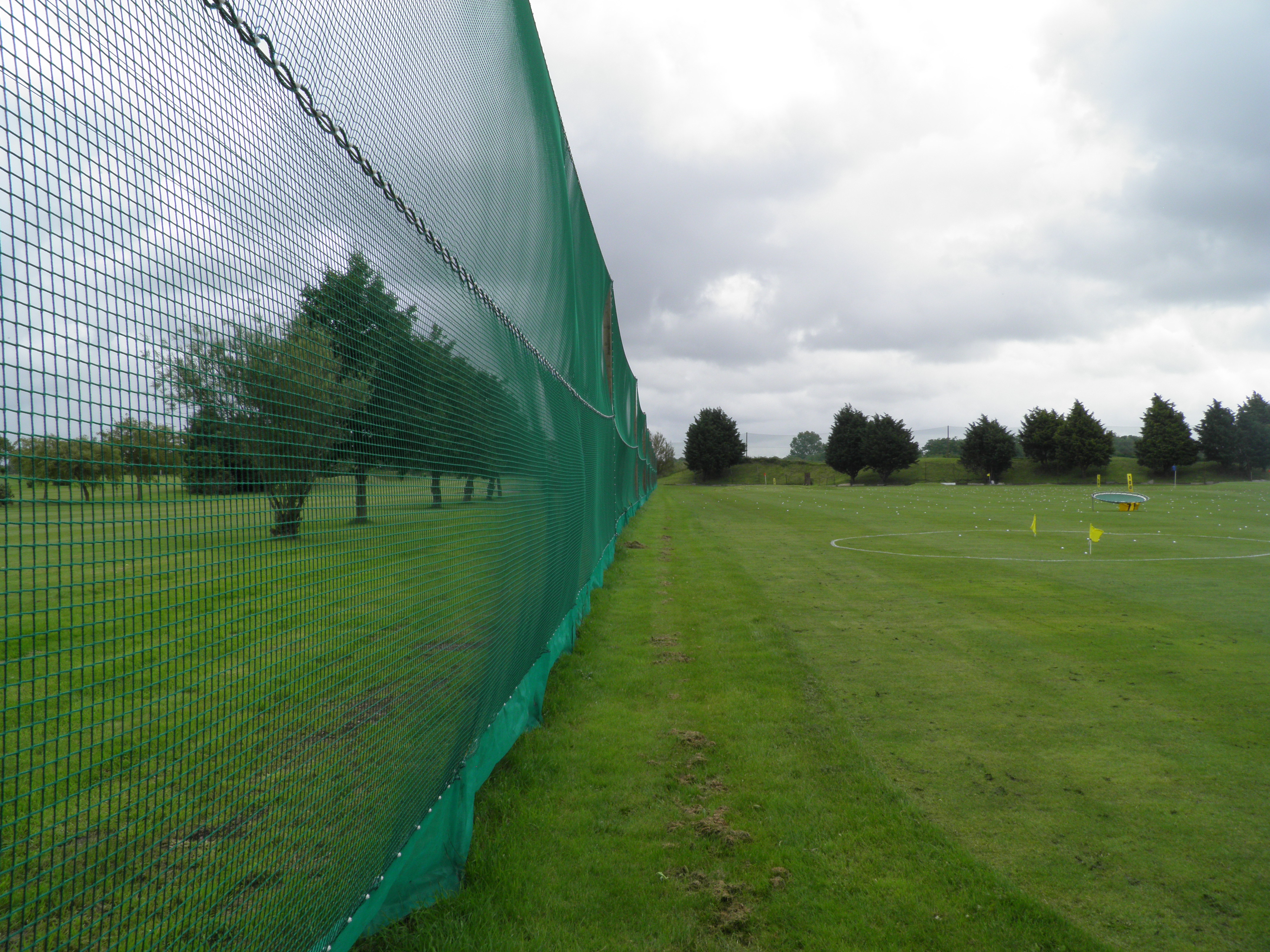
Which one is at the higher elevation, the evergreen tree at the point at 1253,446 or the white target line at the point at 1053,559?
the evergreen tree at the point at 1253,446

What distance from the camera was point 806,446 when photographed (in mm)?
126750

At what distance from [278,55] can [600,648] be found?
4.73 metres

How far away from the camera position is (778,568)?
35.1ft

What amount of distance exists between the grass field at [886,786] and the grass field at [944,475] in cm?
5232

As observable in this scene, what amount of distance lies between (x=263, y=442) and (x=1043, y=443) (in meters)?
68.5

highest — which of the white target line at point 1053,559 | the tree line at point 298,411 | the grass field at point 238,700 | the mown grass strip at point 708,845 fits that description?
the tree line at point 298,411

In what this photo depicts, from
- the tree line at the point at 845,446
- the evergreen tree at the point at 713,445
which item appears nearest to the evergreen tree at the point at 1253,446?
the tree line at the point at 845,446

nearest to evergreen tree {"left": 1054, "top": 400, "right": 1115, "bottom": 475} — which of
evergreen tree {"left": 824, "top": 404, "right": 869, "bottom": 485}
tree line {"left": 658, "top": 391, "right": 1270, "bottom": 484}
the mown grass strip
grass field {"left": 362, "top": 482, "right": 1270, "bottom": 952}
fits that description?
tree line {"left": 658, "top": 391, "right": 1270, "bottom": 484}

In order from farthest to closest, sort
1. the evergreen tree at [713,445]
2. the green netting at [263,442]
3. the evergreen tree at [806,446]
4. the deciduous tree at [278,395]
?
the evergreen tree at [806,446] → the evergreen tree at [713,445] → the deciduous tree at [278,395] → the green netting at [263,442]

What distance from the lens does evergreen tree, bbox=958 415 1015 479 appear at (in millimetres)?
60781

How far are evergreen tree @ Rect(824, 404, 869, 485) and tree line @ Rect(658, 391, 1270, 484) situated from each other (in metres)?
0.07

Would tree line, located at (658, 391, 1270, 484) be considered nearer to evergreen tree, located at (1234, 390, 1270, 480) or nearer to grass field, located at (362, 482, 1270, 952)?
evergreen tree, located at (1234, 390, 1270, 480)

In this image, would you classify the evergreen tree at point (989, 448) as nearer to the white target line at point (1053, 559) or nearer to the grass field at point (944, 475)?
the grass field at point (944, 475)

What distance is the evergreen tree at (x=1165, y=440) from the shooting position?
56.4 metres
